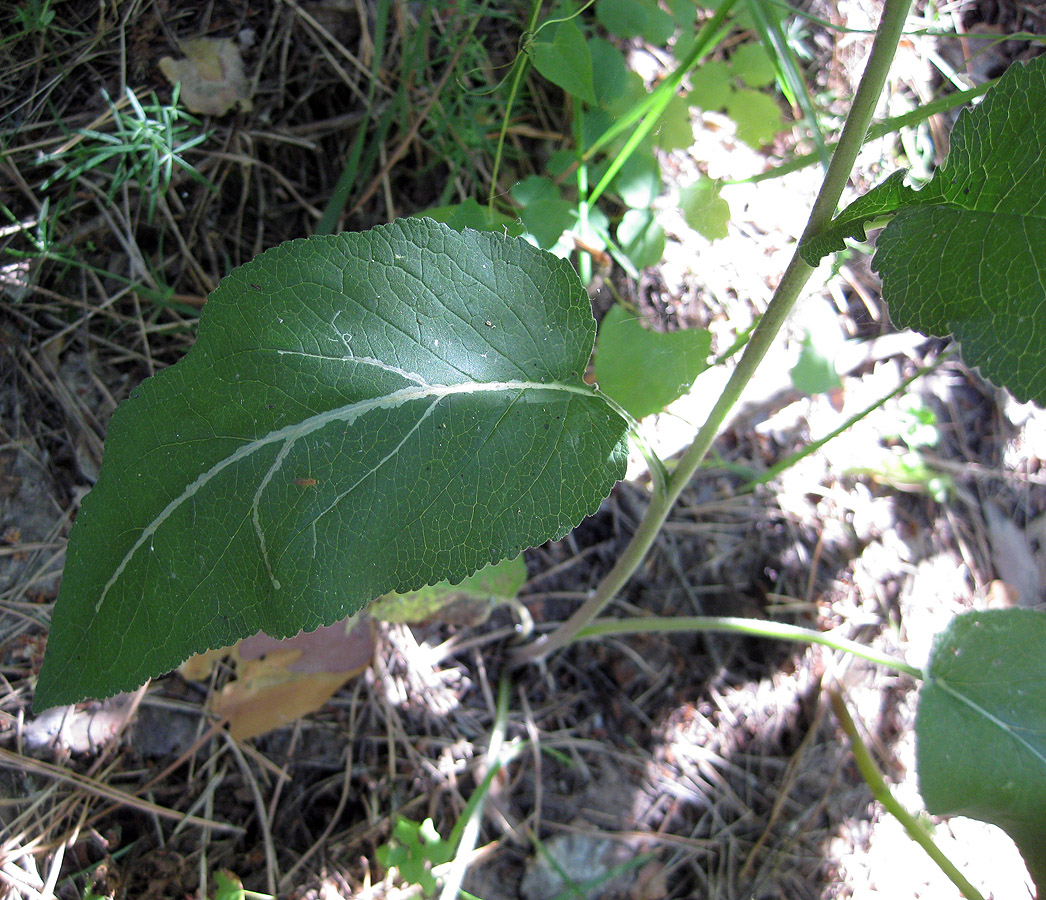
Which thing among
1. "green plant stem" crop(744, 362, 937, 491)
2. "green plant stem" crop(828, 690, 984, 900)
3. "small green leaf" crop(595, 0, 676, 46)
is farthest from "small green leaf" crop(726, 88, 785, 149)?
"green plant stem" crop(828, 690, 984, 900)

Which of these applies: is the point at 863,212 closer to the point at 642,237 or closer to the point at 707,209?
the point at 707,209

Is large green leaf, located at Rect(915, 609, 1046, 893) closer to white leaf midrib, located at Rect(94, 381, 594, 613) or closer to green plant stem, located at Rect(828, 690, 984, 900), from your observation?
green plant stem, located at Rect(828, 690, 984, 900)

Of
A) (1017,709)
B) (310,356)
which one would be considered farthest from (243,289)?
(1017,709)

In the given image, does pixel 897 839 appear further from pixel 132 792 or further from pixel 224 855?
pixel 132 792

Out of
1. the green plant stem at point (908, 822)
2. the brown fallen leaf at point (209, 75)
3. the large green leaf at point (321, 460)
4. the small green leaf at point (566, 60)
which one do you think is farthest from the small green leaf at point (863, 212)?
the brown fallen leaf at point (209, 75)

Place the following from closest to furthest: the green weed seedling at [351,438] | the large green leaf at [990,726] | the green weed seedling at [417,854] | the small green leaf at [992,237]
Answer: the small green leaf at [992,237], the green weed seedling at [351,438], the large green leaf at [990,726], the green weed seedling at [417,854]

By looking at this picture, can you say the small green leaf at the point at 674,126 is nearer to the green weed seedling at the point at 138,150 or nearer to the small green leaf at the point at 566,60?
the small green leaf at the point at 566,60
